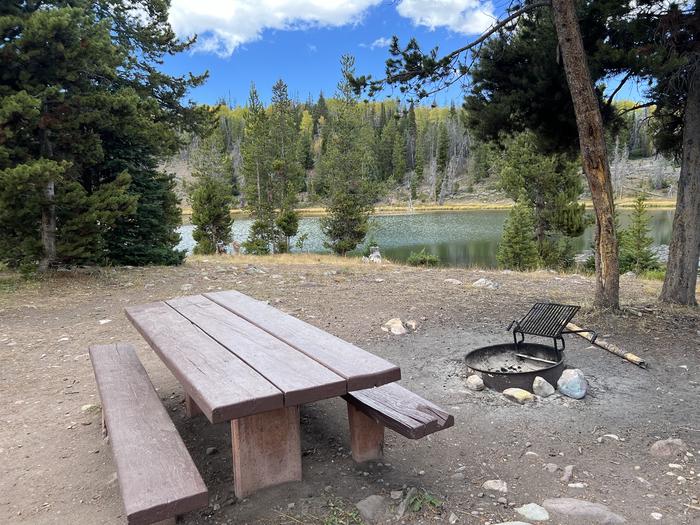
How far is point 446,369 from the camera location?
14.6 feet

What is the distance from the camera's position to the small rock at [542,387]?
3.79 metres

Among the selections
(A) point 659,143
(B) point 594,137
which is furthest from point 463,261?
(B) point 594,137

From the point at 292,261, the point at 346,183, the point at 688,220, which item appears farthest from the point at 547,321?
the point at 346,183

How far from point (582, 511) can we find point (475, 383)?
5.39ft

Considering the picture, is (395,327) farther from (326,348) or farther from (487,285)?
(326,348)

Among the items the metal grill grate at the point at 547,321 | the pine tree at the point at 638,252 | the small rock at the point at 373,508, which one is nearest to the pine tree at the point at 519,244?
the pine tree at the point at 638,252

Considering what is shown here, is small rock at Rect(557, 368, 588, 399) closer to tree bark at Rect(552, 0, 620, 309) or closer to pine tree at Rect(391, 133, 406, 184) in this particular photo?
tree bark at Rect(552, 0, 620, 309)

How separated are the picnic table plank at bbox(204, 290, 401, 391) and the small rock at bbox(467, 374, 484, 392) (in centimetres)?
163

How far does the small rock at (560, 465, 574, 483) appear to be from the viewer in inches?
105

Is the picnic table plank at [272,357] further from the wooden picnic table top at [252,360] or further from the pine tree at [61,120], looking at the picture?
the pine tree at [61,120]

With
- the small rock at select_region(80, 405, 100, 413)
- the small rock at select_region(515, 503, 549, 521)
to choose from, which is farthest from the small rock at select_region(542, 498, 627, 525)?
the small rock at select_region(80, 405, 100, 413)

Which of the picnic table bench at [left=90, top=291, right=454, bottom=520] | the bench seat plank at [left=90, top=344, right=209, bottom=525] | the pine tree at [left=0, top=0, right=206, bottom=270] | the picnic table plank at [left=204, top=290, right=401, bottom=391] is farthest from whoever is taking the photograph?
the pine tree at [left=0, top=0, right=206, bottom=270]

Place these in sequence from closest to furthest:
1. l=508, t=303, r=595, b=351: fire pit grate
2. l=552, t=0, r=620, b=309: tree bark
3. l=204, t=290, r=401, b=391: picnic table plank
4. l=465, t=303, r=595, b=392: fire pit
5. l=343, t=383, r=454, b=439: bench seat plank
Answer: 1. l=204, t=290, r=401, b=391: picnic table plank
2. l=343, t=383, r=454, b=439: bench seat plank
3. l=465, t=303, r=595, b=392: fire pit
4. l=508, t=303, r=595, b=351: fire pit grate
5. l=552, t=0, r=620, b=309: tree bark

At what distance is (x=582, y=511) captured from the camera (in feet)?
7.66
